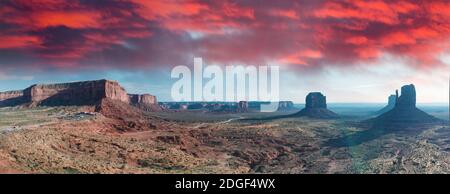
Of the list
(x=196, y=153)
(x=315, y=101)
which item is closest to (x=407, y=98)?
(x=315, y=101)

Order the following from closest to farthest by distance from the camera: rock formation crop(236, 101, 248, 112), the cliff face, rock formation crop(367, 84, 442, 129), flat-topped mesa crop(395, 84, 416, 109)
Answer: the cliff face → rock formation crop(367, 84, 442, 129) → flat-topped mesa crop(395, 84, 416, 109) → rock formation crop(236, 101, 248, 112)

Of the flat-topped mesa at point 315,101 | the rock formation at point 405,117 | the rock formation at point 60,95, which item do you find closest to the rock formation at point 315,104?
the flat-topped mesa at point 315,101

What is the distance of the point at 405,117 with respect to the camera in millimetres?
87125

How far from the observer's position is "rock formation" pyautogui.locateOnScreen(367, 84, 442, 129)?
7938cm

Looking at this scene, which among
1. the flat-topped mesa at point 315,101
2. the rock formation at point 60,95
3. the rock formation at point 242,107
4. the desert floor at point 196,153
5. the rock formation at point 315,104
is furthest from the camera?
the rock formation at point 242,107

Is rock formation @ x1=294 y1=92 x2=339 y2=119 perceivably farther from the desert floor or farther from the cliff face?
the cliff face

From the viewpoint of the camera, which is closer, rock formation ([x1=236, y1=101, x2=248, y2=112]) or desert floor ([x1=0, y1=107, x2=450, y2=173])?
desert floor ([x1=0, y1=107, x2=450, y2=173])

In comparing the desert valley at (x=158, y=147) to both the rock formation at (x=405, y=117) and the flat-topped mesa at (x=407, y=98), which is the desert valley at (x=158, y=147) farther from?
the flat-topped mesa at (x=407, y=98)

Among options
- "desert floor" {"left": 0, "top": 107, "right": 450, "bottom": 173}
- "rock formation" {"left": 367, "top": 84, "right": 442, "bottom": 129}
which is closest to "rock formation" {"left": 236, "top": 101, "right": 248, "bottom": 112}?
"rock formation" {"left": 367, "top": 84, "right": 442, "bottom": 129}

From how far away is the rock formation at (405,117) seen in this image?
79.4 meters

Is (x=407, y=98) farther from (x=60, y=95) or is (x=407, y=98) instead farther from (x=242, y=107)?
(x=242, y=107)
